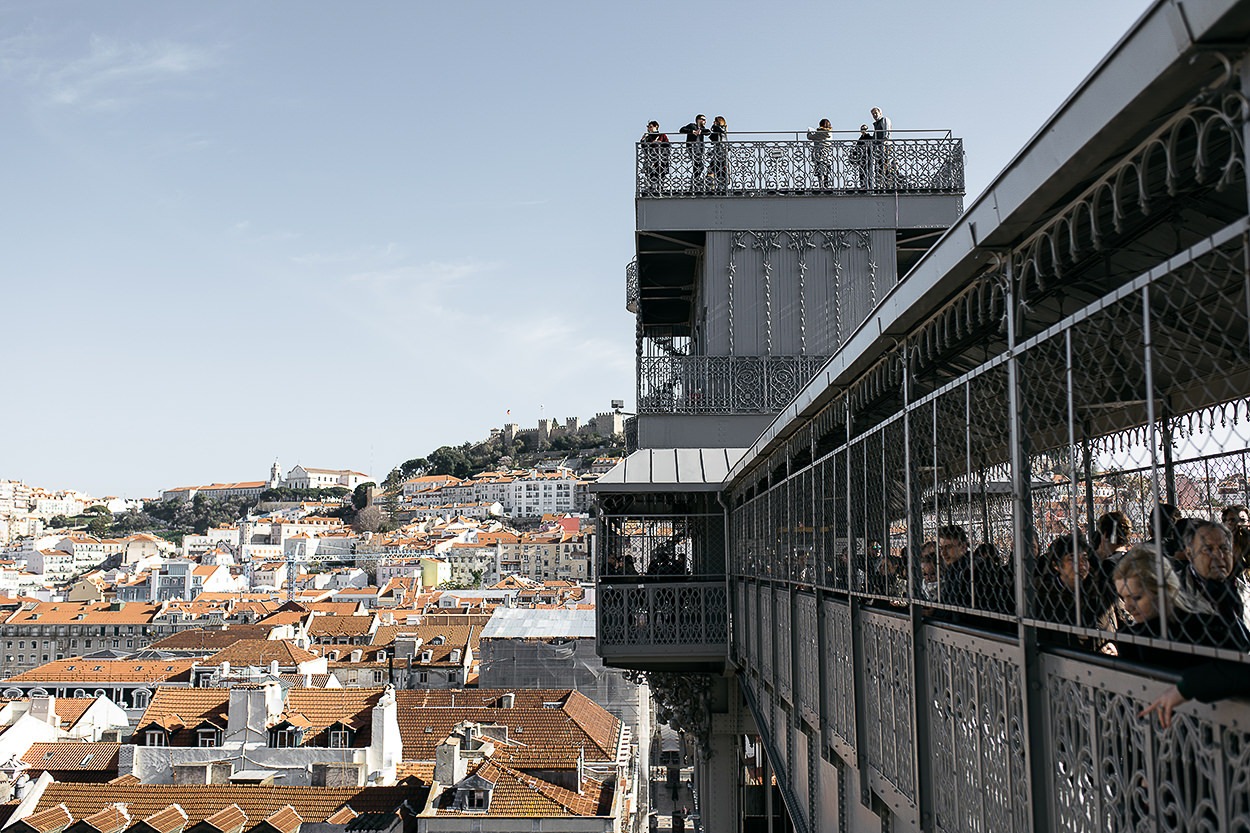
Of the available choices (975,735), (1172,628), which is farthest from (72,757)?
(1172,628)

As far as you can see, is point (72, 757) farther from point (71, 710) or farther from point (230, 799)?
point (230, 799)

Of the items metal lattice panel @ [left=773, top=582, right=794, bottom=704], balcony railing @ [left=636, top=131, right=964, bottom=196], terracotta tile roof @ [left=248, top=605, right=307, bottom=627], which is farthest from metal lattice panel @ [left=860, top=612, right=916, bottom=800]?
terracotta tile roof @ [left=248, top=605, right=307, bottom=627]

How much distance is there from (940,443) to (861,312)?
42.1 feet

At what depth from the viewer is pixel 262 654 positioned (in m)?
57.5

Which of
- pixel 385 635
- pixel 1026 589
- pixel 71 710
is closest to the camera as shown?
pixel 1026 589

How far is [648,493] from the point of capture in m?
14.0

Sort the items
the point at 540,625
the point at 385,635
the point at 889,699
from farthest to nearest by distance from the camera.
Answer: the point at 385,635
the point at 540,625
the point at 889,699

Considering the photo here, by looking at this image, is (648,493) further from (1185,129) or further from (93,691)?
(93,691)

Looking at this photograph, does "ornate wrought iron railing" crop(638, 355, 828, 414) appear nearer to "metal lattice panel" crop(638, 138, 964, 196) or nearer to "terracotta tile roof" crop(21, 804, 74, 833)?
"metal lattice panel" crop(638, 138, 964, 196)

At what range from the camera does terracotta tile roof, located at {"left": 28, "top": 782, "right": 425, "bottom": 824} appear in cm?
2733

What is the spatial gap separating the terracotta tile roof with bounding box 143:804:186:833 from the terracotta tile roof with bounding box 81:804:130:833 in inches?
21.6

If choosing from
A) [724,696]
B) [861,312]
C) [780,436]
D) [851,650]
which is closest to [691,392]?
[861,312]

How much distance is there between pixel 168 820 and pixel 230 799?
2188 mm

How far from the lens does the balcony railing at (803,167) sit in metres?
17.5
